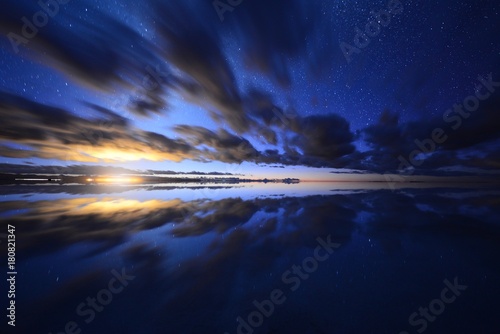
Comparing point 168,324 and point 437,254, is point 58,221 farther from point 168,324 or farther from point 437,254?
point 437,254

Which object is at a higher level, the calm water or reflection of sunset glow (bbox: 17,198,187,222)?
reflection of sunset glow (bbox: 17,198,187,222)

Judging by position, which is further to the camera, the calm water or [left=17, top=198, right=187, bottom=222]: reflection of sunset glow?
[left=17, top=198, right=187, bottom=222]: reflection of sunset glow

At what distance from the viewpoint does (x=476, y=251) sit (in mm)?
8539

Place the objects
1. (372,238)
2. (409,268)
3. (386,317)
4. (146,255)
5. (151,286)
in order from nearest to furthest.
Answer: (386,317) → (151,286) → (409,268) → (146,255) → (372,238)

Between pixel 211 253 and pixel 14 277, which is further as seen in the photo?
pixel 211 253

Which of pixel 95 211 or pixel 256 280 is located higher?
pixel 95 211

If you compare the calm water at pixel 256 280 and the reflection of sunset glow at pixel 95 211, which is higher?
the reflection of sunset glow at pixel 95 211

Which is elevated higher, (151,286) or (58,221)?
(58,221)

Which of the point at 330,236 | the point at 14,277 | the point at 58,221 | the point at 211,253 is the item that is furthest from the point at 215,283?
the point at 58,221

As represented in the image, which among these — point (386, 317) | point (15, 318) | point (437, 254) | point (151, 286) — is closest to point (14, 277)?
point (15, 318)

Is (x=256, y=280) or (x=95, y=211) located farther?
(x=95, y=211)

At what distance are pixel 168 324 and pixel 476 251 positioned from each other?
438 inches

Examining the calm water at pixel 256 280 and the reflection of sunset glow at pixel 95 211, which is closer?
the calm water at pixel 256 280

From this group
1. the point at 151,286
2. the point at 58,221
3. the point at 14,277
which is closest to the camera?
the point at 151,286
